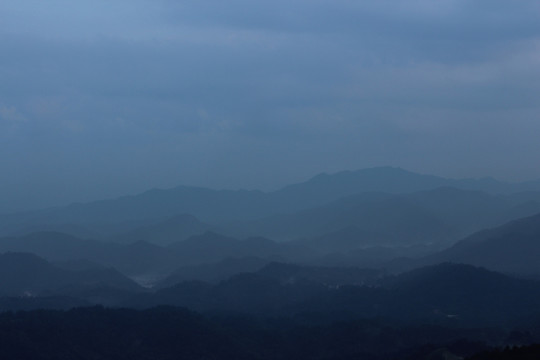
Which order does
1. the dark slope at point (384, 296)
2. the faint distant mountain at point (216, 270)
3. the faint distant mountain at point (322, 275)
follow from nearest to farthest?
1. the dark slope at point (384, 296)
2. the faint distant mountain at point (322, 275)
3. the faint distant mountain at point (216, 270)

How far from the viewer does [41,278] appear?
516ft

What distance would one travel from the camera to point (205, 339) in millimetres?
86250

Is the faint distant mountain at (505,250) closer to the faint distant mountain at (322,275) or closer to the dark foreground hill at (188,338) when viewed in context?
the faint distant mountain at (322,275)

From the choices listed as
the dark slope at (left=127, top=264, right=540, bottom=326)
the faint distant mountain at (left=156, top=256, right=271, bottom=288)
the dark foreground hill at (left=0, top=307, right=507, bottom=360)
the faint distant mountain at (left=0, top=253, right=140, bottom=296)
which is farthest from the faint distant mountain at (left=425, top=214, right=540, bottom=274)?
the dark foreground hill at (left=0, top=307, right=507, bottom=360)

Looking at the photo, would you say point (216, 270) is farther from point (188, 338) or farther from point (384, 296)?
point (188, 338)

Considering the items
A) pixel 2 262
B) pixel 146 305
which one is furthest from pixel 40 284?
pixel 146 305

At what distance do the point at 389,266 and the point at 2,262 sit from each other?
88433mm

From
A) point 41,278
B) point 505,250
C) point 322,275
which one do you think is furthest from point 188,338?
point 505,250

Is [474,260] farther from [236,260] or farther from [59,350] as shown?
[59,350]

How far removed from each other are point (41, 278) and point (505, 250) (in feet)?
337

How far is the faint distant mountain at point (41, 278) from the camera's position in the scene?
148250 mm

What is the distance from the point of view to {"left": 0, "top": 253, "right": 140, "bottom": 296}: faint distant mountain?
148 metres

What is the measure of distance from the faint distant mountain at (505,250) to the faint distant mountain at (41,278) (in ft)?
240

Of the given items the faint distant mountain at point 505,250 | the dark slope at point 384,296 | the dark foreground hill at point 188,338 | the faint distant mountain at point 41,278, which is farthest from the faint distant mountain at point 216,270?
the dark foreground hill at point 188,338
